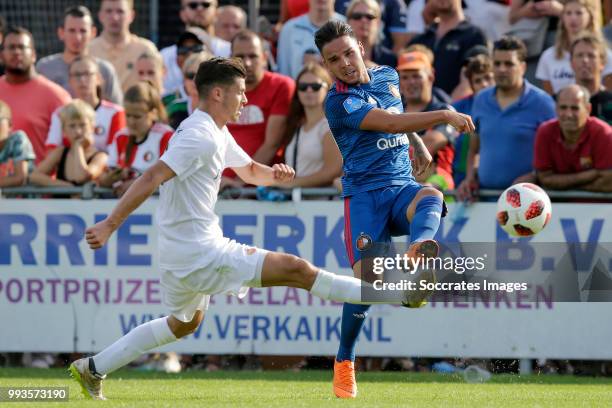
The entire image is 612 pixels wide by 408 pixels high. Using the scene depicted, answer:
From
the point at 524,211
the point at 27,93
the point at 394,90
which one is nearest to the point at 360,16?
the point at 27,93

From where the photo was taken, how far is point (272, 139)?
12.2 meters

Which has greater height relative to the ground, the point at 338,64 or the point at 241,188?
the point at 338,64

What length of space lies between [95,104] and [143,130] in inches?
52.4

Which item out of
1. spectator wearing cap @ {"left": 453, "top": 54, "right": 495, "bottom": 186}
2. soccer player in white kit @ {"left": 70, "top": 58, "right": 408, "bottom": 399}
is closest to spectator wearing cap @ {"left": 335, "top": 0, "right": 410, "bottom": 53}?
spectator wearing cap @ {"left": 453, "top": 54, "right": 495, "bottom": 186}

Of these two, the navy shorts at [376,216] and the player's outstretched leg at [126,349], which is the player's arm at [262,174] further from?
the player's outstretched leg at [126,349]

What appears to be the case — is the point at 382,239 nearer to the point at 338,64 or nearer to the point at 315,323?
the point at 338,64

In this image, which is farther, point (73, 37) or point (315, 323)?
point (73, 37)

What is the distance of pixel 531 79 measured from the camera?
1400 cm

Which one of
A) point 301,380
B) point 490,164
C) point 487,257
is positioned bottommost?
point 301,380

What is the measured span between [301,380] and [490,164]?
2.70m

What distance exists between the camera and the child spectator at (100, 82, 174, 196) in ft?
39.3

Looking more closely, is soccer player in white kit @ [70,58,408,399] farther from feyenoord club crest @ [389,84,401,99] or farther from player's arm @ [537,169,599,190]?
player's arm @ [537,169,599,190]

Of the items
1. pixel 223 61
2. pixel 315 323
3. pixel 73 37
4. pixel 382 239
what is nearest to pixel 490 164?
pixel 315 323

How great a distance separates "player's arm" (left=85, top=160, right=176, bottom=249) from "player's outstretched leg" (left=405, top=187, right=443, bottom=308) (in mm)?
1616
